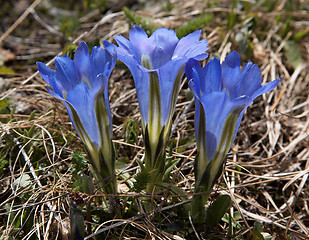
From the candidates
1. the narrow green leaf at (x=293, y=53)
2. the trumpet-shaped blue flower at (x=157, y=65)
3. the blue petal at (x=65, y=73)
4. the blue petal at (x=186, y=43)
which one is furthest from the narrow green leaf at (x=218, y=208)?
the narrow green leaf at (x=293, y=53)

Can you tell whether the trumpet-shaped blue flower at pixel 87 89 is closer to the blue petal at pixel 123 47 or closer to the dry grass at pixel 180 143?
the blue petal at pixel 123 47

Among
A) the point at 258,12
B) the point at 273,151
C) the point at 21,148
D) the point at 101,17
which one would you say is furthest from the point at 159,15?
the point at 21,148

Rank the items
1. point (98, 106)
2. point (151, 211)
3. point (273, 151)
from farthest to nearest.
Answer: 1. point (273, 151)
2. point (151, 211)
3. point (98, 106)

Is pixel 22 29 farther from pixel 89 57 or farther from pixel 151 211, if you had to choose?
pixel 151 211

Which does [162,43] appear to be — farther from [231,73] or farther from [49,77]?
[49,77]

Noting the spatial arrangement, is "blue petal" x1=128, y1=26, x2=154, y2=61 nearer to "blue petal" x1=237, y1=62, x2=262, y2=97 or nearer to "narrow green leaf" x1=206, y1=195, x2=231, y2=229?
"blue petal" x1=237, y1=62, x2=262, y2=97

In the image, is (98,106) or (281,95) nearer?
(98,106)
